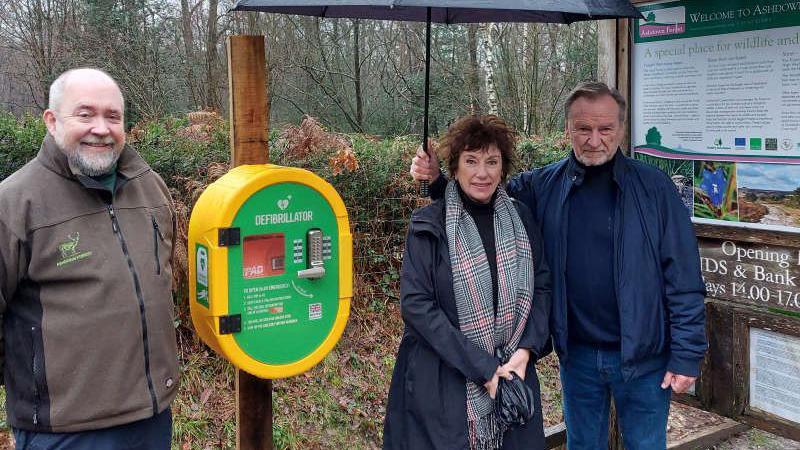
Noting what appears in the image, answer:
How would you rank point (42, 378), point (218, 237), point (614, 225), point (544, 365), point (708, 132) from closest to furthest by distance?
point (42, 378) → point (218, 237) → point (614, 225) → point (708, 132) → point (544, 365)

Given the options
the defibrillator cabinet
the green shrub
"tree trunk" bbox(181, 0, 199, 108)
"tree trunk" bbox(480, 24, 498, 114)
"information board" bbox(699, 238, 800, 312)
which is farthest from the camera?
"tree trunk" bbox(181, 0, 199, 108)

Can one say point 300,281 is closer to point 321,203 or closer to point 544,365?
point 321,203

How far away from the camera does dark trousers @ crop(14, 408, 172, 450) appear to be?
2139 millimetres

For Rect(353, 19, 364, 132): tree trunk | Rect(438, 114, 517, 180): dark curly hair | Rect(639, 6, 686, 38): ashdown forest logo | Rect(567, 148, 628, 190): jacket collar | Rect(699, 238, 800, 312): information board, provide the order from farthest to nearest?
Rect(353, 19, 364, 132): tree trunk, Rect(639, 6, 686, 38): ashdown forest logo, Rect(699, 238, 800, 312): information board, Rect(567, 148, 628, 190): jacket collar, Rect(438, 114, 517, 180): dark curly hair

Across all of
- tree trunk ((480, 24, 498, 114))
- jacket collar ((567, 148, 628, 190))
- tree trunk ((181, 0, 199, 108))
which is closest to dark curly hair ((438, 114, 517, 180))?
jacket collar ((567, 148, 628, 190))

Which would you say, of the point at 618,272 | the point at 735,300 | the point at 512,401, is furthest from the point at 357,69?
the point at 512,401

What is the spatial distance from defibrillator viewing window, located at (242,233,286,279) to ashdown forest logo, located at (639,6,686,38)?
207 cm

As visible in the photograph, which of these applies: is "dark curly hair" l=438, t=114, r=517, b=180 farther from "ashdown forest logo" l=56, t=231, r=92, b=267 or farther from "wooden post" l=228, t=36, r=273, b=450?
"ashdown forest logo" l=56, t=231, r=92, b=267

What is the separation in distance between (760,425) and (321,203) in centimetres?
234

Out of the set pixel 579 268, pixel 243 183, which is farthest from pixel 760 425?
pixel 243 183

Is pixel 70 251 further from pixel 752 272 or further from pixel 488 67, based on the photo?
pixel 488 67

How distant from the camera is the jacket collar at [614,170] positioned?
9.46ft

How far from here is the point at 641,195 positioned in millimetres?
2867

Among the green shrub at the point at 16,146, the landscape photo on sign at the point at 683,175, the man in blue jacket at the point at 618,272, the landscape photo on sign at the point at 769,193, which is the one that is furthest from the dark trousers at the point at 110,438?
the green shrub at the point at 16,146
